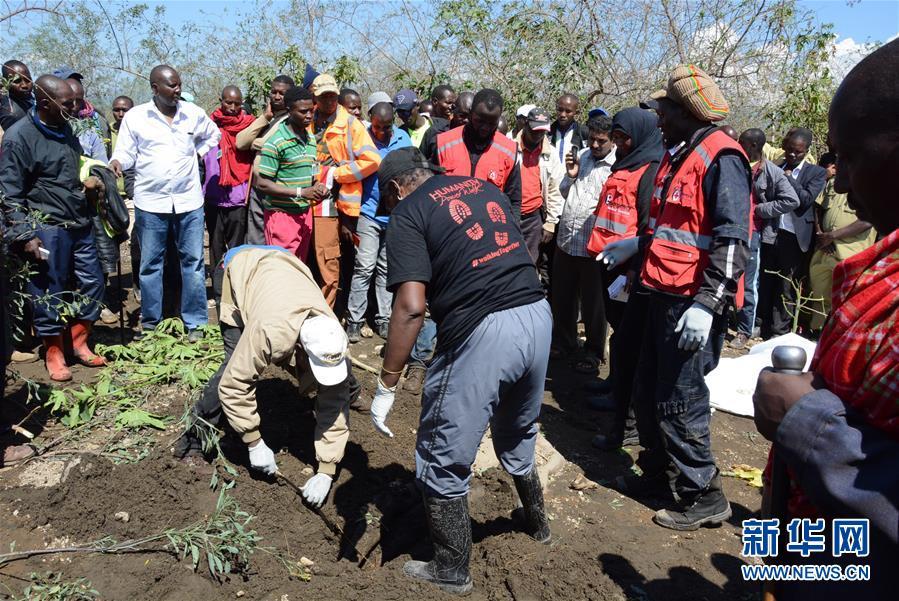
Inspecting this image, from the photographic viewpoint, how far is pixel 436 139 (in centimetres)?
549

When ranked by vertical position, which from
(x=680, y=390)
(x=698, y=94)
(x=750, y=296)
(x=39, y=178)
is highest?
(x=698, y=94)

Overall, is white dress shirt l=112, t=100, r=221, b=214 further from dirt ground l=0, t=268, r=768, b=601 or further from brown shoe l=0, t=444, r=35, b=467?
brown shoe l=0, t=444, r=35, b=467

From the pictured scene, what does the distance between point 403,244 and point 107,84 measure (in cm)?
1415

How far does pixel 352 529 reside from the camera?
380cm

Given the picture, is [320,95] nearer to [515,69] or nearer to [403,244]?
[403,244]

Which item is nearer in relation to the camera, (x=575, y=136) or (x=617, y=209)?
(x=617, y=209)

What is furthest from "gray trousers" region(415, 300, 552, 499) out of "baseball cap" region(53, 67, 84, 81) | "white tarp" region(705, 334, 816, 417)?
"baseball cap" region(53, 67, 84, 81)

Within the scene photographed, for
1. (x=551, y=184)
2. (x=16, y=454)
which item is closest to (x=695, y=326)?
(x=551, y=184)

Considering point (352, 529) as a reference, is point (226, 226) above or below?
above

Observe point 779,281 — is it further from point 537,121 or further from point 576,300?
point 537,121

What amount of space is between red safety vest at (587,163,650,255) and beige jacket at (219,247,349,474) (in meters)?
2.43

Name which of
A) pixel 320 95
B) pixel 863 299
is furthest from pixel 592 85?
pixel 863 299

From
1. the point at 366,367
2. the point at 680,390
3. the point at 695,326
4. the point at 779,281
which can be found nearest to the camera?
the point at 695,326

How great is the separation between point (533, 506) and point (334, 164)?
375 centimetres
